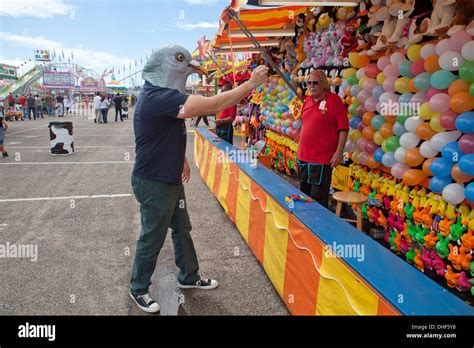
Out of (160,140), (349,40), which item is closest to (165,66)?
(160,140)

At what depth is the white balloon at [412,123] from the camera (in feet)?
11.2

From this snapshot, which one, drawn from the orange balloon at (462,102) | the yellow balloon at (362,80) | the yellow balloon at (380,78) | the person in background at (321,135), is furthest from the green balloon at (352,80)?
the orange balloon at (462,102)

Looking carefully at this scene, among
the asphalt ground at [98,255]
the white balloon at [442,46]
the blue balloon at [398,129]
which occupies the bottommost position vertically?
the asphalt ground at [98,255]

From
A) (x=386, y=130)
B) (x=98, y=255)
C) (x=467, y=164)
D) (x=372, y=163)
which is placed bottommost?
(x=98, y=255)

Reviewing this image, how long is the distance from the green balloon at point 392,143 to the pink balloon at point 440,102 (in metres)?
0.69

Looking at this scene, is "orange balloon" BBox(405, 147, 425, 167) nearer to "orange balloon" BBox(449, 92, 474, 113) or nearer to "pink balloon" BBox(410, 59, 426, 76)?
"orange balloon" BBox(449, 92, 474, 113)

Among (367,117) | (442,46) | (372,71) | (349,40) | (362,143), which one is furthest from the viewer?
(349,40)

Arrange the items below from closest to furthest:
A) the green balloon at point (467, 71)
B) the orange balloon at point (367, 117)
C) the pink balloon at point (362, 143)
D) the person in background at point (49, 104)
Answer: the green balloon at point (467, 71)
the orange balloon at point (367, 117)
the pink balloon at point (362, 143)
the person in background at point (49, 104)

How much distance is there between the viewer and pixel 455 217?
3.04 meters

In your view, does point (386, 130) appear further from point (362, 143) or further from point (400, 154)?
point (362, 143)

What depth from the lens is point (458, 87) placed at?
9.55 feet

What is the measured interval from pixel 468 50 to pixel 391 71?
1.09 m

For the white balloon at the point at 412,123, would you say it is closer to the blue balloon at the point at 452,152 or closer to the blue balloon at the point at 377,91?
the blue balloon at the point at 452,152

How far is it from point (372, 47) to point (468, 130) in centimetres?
177
